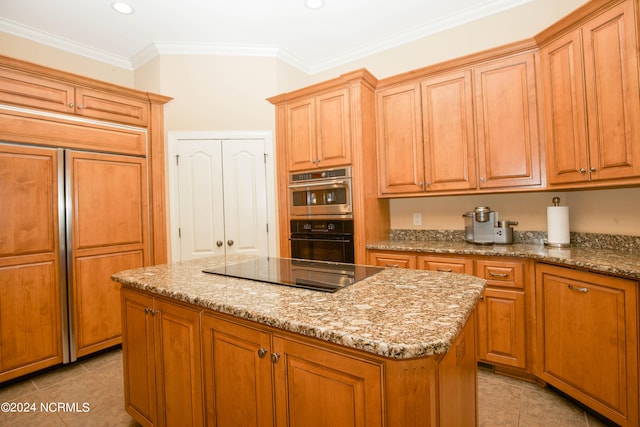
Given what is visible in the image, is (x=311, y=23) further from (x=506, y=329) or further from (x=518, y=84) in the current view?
(x=506, y=329)

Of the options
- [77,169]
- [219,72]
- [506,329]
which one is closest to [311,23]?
[219,72]

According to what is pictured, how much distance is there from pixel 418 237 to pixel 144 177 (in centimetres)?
275

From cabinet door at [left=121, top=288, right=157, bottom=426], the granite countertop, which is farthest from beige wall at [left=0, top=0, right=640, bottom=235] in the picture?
cabinet door at [left=121, top=288, right=157, bottom=426]

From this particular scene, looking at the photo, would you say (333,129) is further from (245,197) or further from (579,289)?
(579,289)

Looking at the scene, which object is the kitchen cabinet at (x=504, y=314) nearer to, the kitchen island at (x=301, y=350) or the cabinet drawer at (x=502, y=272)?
the cabinet drawer at (x=502, y=272)

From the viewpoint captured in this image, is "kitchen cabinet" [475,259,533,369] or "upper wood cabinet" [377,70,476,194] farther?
"upper wood cabinet" [377,70,476,194]

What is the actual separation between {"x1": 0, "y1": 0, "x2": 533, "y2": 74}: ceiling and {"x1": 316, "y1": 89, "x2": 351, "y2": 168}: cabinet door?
0.75 m

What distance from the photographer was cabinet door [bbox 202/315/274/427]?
1083 mm

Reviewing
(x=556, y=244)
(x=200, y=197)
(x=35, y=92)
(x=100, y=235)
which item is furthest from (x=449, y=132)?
(x=35, y=92)

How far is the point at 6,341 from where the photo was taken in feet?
7.47

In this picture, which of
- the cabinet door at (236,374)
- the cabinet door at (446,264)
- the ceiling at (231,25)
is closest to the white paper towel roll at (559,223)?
the cabinet door at (446,264)

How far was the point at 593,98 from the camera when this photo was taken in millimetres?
1903

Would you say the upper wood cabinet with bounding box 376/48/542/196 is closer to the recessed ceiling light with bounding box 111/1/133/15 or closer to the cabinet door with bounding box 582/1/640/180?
the cabinet door with bounding box 582/1/640/180

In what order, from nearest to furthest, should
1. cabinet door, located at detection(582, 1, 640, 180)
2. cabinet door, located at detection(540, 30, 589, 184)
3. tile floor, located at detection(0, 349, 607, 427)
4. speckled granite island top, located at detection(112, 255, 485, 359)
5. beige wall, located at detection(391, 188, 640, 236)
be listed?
speckled granite island top, located at detection(112, 255, 485, 359) → cabinet door, located at detection(582, 1, 640, 180) → tile floor, located at detection(0, 349, 607, 427) → cabinet door, located at detection(540, 30, 589, 184) → beige wall, located at detection(391, 188, 640, 236)
